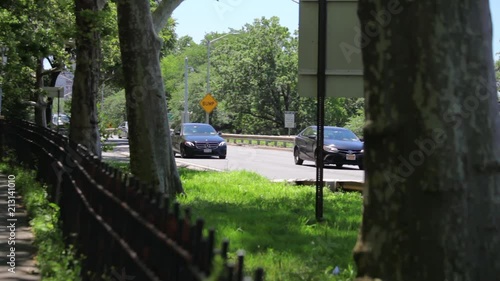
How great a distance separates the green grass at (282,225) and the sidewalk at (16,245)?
1803 mm

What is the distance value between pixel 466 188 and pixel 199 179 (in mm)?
11922

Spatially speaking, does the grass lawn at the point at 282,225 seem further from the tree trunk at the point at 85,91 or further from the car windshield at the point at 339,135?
the car windshield at the point at 339,135

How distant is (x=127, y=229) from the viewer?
3721 millimetres

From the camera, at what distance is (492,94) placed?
4.04m

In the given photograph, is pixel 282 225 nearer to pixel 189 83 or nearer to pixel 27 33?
pixel 27 33

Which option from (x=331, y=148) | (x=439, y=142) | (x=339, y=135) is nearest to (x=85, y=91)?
(x=439, y=142)

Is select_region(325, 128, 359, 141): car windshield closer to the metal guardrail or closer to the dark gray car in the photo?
the dark gray car

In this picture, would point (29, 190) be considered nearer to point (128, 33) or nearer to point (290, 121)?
point (128, 33)

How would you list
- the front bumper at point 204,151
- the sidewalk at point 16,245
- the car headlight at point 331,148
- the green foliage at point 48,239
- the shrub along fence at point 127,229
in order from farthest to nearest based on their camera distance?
the front bumper at point 204,151 → the car headlight at point 331,148 → the sidewalk at point 16,245 → the green foliage at point 48,239 → the shrub along fence at point 127,229

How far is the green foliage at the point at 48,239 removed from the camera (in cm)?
545

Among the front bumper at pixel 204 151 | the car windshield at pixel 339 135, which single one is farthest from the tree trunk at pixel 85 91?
the front bumper at pixel 204 151

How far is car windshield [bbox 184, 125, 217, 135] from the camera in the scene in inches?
1234

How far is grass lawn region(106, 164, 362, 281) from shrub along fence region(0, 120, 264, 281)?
140 centimetres

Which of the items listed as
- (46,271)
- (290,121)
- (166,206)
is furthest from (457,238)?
(290,121)
